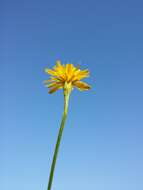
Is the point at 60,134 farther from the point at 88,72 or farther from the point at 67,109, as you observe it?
the point at 88,72

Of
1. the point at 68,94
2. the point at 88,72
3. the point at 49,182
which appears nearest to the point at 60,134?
the point at 49,182

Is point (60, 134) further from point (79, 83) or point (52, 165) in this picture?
point (79, 83)

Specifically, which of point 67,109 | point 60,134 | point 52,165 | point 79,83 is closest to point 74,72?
point 79,83

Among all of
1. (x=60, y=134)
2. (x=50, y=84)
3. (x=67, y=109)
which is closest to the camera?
(x=60, y=134)

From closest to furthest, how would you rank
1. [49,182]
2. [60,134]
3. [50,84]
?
[49,182]
[60,134]
[50,84]

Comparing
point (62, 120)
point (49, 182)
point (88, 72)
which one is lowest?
point (49, 182)

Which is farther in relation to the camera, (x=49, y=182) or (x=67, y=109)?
(x=67, y=109)

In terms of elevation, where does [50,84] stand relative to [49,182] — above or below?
above
